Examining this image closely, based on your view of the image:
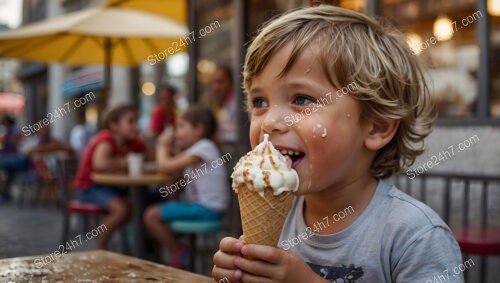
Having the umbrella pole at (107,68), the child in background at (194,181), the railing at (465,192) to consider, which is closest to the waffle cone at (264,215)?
the railing at (465,192)

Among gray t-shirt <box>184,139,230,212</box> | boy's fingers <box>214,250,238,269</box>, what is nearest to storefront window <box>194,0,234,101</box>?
gray t-shirt <box>184,139,230,212</box>

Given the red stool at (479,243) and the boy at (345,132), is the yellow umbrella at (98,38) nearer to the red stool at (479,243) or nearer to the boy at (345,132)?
the red stool at (479,243)

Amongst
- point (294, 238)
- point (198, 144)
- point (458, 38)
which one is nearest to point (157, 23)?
point (198, 144)

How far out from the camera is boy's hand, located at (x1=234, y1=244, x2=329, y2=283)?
125 centimetres

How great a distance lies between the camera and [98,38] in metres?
7.67

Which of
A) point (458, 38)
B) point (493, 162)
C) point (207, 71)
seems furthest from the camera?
point (207, 71)

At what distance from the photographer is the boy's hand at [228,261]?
1.30 meters

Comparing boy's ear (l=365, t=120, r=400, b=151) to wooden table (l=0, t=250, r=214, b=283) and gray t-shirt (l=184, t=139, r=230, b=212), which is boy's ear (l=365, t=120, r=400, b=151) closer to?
wooden table (l=0, t=250, r=214, b=283)

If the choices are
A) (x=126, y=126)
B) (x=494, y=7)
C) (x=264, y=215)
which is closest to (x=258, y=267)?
(x=264, y=215)

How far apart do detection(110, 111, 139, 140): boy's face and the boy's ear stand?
457 centimetres

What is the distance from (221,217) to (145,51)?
12.2ft

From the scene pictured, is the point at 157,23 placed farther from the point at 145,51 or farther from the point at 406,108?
the point at 406,108

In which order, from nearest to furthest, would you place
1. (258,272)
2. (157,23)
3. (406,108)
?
(258,272) → (406,108) → (157,23)

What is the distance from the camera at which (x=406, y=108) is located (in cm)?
175
